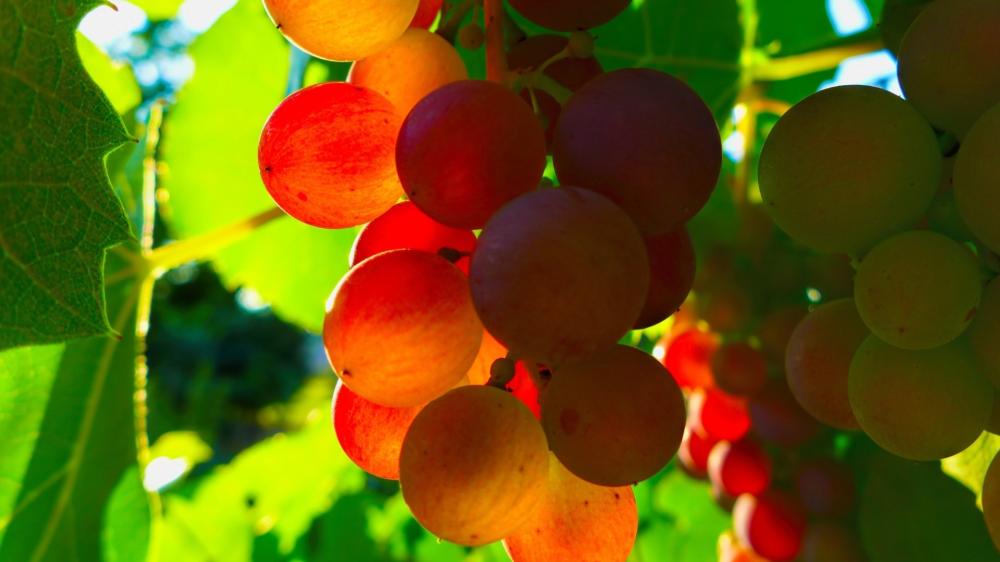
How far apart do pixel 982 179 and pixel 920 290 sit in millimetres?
66

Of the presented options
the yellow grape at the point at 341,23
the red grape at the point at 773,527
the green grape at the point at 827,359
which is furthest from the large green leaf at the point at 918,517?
Result: the yellow grape at the point at 341,23

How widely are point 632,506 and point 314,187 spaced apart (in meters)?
0.28

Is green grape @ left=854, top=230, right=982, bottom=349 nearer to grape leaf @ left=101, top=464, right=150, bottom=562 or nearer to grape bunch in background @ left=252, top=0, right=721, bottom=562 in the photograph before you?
grape bunch in background @ left=252, top=0, right=721, bottom=562

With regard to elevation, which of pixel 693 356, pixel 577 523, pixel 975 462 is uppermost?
pixel 577 523

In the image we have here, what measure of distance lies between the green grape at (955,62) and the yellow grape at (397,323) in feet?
0.95

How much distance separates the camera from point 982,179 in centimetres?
50

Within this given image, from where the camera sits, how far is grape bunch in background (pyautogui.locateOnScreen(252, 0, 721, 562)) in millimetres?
467

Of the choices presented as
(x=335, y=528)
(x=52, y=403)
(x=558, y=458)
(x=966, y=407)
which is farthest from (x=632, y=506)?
(x=335, y=528)

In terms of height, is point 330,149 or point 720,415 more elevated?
point 330,149

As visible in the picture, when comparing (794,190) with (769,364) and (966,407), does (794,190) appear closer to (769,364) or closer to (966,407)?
(966,407)

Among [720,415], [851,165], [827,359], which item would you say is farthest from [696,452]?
[851,165]

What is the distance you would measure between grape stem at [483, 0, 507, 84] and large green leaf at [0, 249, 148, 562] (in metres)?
0.50

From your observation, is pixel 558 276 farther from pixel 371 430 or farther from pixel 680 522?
pixel 680 522

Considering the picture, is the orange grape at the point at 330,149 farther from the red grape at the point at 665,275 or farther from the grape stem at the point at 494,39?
the red grape at the point at 665,275
